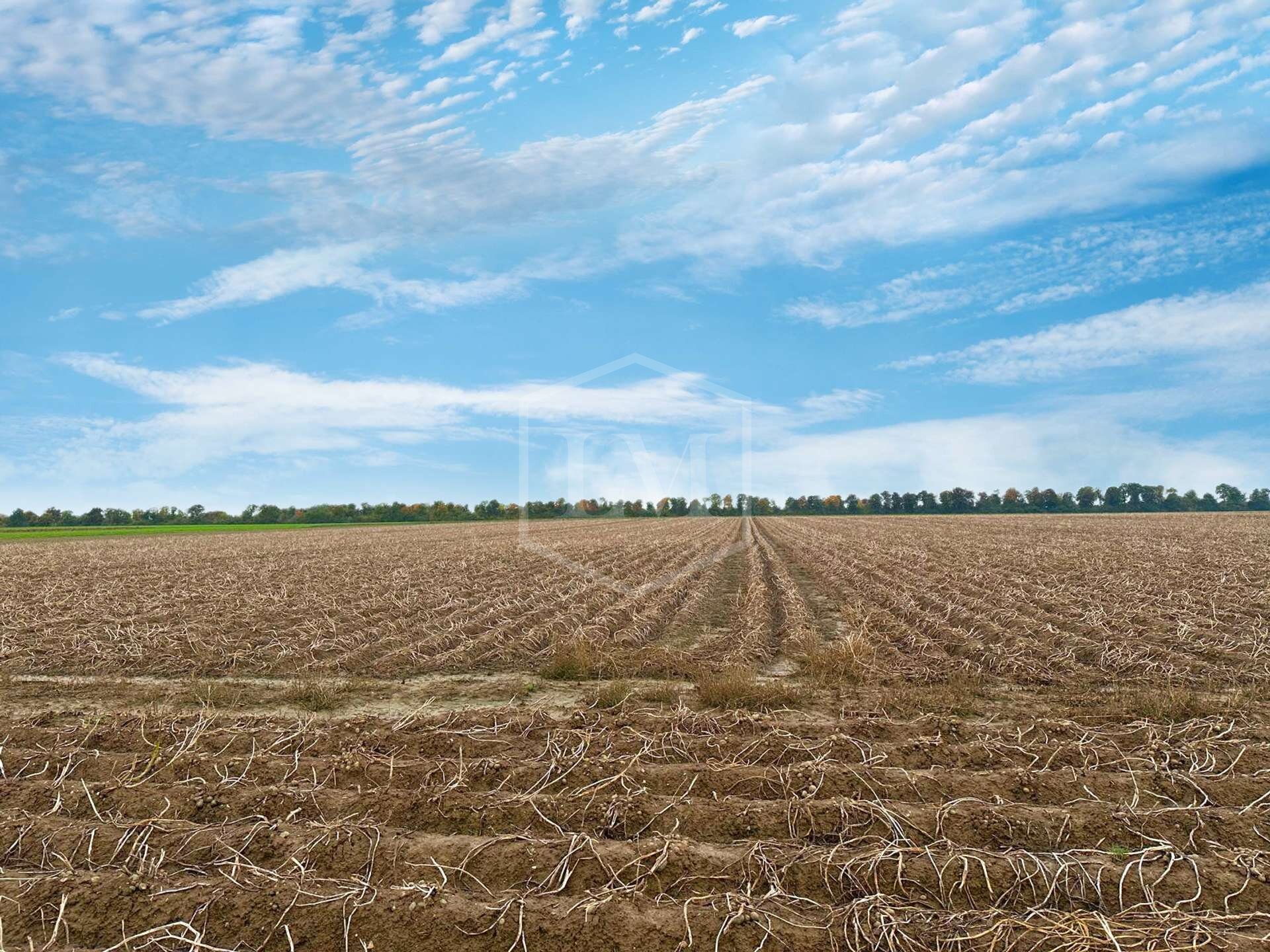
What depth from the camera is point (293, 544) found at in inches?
1480

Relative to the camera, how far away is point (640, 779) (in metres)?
5.22

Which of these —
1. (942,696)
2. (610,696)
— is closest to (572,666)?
(610,696)

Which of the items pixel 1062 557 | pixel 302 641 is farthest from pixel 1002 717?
pixel 1062 557

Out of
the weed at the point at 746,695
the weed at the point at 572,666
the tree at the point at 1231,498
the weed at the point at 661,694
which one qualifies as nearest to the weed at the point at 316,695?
the weed at the point at 572,666

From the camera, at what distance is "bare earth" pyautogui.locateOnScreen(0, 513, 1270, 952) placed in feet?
11.8

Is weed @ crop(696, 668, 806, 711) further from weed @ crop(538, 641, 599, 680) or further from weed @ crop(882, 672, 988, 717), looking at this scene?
weed @ crop(538, 641, 599, 680)

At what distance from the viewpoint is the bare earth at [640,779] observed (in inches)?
141

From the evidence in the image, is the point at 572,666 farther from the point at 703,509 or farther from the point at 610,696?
the point at 703,509

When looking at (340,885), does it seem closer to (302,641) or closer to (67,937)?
(67,937)

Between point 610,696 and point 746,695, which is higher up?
point 746,695

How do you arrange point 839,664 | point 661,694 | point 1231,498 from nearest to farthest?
point 661,694 → point 839,664 → point 1231,498

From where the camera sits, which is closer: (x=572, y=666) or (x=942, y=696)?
(x=942, y=696)

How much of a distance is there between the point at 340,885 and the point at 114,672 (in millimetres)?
8199

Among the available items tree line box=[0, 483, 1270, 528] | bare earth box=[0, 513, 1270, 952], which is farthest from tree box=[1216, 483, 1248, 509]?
bare earth box=[0, 513, 1270, 952]
